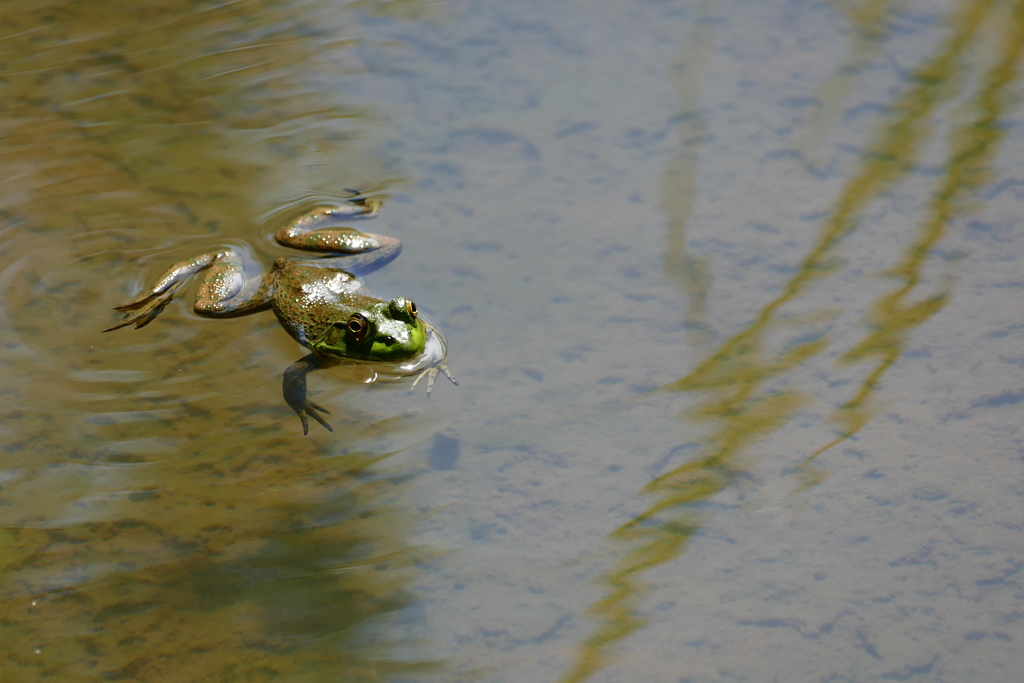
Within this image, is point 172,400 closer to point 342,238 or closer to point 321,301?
point 321,301

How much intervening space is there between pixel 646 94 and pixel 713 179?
0.70 meters

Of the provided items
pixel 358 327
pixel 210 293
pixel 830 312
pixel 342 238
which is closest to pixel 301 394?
pixel 358 327

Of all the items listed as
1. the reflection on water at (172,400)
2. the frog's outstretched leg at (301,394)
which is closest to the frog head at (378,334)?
the frog's outstretched leg at (301,394)

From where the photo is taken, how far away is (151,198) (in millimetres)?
3775

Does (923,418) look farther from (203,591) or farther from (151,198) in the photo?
(151,198)

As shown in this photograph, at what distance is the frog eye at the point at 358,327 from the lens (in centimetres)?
310

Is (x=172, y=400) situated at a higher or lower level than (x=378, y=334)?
lower

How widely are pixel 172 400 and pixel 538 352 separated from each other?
4.50ft

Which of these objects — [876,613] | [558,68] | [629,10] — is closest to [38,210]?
[558,68]

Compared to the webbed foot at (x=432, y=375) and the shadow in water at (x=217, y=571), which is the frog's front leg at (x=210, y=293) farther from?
the webbed foot at (x=432, y=375)

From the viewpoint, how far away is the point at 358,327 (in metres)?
3.11

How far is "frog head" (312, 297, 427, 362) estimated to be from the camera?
3.13 meters

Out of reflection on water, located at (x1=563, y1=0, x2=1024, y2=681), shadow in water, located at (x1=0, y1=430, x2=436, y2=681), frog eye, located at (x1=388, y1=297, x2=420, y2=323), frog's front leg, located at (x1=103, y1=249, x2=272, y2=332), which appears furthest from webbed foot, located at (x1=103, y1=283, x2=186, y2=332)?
reflection on water, located at (x1=563, y1=0, x2=1024, y2=681)

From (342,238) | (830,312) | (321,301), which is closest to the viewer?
(830,312)
